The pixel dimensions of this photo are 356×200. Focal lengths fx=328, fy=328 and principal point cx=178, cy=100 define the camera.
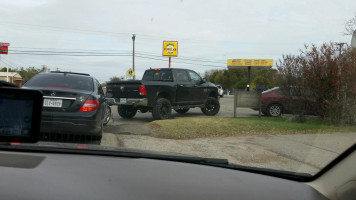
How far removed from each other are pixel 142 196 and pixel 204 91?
1290 centimetres

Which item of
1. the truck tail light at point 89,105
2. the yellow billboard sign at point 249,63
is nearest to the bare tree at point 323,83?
the truck tail light at point 89,105

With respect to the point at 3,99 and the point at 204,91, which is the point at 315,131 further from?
the point at 3,99

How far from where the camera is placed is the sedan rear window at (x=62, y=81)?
4684 mm

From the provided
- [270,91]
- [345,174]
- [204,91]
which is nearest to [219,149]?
[345,174]

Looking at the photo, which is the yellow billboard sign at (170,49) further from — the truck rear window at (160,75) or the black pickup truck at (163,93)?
the truck rear window at (160,75)

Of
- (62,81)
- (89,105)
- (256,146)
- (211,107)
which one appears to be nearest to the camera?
(62,81)

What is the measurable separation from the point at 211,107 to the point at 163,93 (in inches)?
131

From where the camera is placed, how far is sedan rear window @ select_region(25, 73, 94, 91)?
4684 mm

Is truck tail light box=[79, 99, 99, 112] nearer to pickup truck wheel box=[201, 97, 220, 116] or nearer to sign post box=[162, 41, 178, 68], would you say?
sign post box=[162, 41, 178, 68]

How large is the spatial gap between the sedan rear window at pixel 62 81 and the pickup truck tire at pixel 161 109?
515cm

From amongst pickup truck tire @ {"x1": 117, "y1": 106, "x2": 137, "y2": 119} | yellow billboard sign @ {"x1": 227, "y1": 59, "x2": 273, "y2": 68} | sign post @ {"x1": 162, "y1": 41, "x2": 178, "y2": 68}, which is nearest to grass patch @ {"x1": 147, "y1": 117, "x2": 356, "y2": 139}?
sign post @ {"x1": 162, "y1": 41, "x2": 178, "y2": 68}

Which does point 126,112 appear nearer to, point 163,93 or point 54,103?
point 163,93

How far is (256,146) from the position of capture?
731cm

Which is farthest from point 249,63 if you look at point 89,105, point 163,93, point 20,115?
point 20,115
